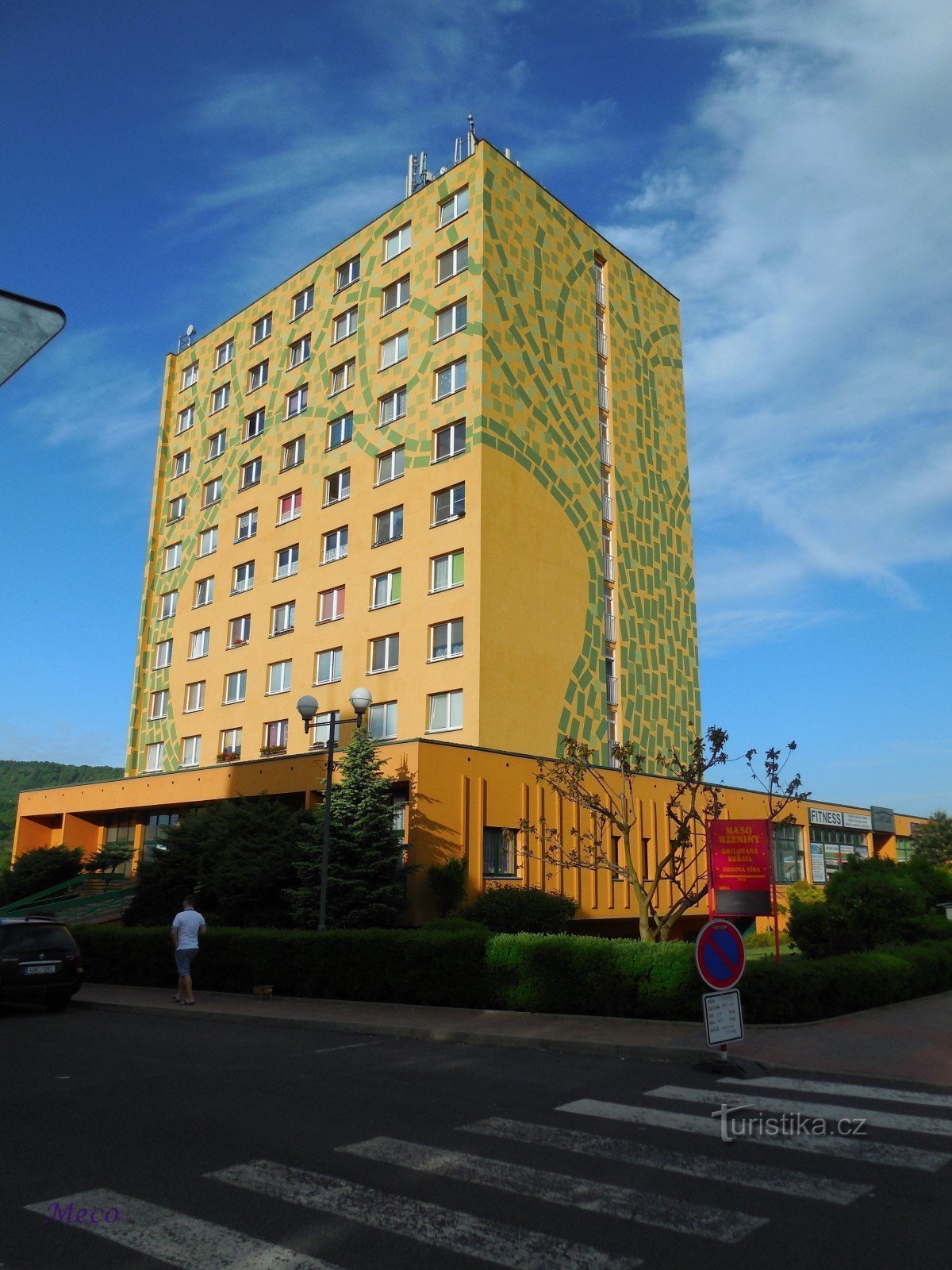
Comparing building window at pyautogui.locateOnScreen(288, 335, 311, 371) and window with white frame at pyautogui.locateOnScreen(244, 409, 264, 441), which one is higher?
building window at pyautogui.locateOnScreen(288, 335, 311, 371)

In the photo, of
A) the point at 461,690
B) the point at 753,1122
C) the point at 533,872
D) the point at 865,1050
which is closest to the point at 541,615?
the point at 461,690

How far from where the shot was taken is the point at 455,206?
33.8m

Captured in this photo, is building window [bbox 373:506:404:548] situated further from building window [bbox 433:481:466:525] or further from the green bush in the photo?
the green bush

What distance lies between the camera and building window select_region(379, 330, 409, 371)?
113ft

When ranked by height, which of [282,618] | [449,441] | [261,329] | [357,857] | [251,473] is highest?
[261,329]

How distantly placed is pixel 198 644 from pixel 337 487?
9915 millimetres

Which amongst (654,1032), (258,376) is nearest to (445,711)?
(654,1032)

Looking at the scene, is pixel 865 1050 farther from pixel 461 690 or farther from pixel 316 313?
pixel 316 313

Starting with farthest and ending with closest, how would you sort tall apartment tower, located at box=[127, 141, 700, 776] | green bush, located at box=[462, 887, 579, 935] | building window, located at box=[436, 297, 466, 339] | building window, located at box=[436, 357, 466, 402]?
building window, located at box=[436, 297, 466, 339], building window, located at box=[436, 357, 466, 402], tall apartment tower, located at box=[127, 141, 700, 776], green bush, located at box=[462, 887, 579, 935]

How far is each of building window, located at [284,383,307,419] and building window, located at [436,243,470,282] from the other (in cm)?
796

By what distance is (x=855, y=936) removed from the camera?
18297 mm

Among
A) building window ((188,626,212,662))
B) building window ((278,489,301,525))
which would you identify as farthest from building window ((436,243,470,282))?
building window ((188,626,212,662))

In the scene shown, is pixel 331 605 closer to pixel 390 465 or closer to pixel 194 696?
pixel 390 465

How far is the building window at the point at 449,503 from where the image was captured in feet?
98.7
